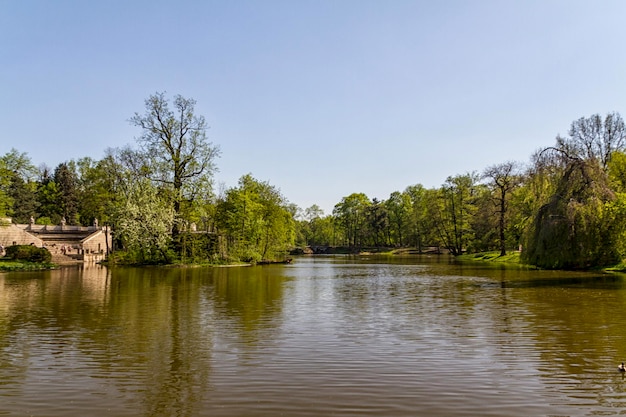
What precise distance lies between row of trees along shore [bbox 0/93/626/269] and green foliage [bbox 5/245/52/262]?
5081 mm

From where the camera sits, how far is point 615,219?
3362cm

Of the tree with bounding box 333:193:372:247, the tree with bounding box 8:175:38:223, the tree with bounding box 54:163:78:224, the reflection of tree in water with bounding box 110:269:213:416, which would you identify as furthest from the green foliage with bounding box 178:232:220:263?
the tree with bounding box 333:193:372:247

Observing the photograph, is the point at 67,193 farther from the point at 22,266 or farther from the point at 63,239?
the point at 22,266

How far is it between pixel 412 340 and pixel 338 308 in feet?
20.9

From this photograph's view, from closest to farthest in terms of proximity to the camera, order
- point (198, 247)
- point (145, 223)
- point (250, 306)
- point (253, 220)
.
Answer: point (250, 306)
point (145, 223)
point (198, 247)
point (253, 220)

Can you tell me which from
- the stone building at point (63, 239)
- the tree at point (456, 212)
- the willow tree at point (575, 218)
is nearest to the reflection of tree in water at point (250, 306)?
the willow tree at point (575, 218)

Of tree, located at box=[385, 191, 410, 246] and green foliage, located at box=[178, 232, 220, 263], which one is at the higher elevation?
tree, located at box=[385, 191, 410, 246]

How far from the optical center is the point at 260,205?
58094mm

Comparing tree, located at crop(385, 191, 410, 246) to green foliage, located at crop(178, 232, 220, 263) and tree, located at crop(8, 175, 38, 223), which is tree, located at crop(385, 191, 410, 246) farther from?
tree, located at crop(8, 175, 38, 223)

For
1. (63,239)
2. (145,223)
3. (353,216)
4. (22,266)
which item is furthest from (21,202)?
(353,216)

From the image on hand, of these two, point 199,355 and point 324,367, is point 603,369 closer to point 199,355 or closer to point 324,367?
point 324,367

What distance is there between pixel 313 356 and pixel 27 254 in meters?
42.3

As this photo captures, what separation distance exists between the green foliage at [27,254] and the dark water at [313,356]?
87.1 feet

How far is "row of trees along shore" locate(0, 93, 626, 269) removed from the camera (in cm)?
3528
